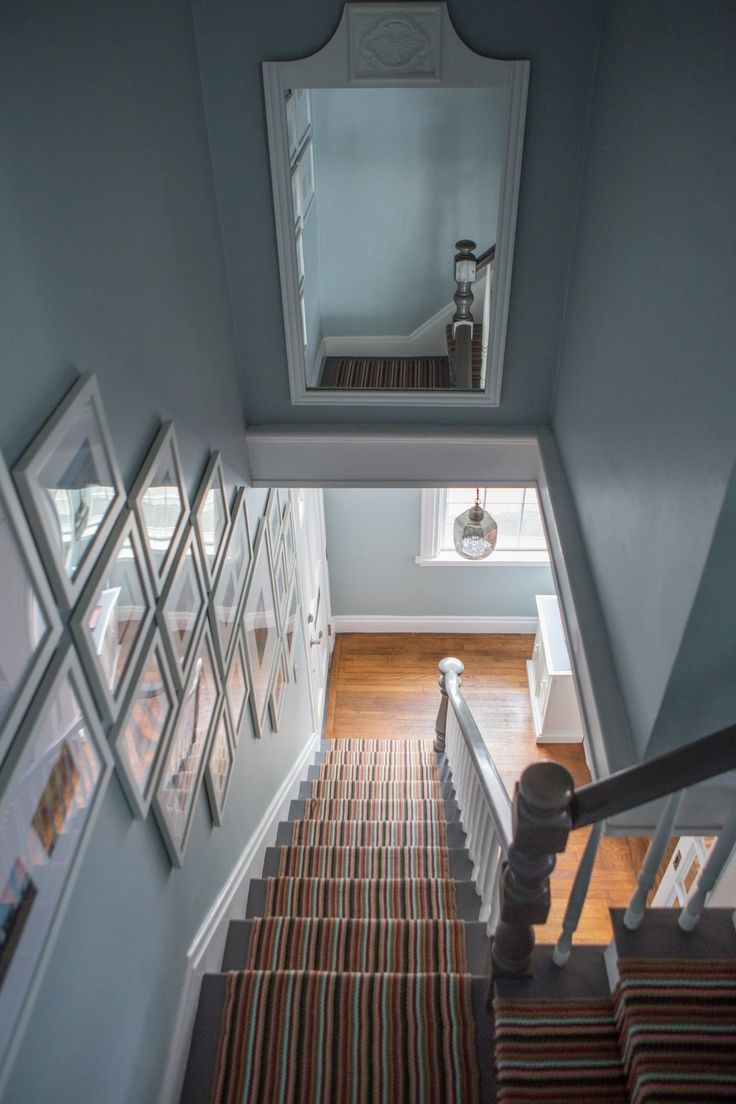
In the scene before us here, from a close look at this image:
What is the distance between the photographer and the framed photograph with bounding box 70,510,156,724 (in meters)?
1.19

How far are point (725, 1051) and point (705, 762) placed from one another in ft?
2.02

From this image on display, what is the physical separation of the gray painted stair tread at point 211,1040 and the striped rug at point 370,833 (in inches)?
42.3

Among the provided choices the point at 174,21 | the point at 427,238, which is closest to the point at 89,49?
the point at 174,21

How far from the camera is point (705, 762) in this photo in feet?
3.65

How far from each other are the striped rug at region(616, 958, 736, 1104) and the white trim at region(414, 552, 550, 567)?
Answer: 429 cm

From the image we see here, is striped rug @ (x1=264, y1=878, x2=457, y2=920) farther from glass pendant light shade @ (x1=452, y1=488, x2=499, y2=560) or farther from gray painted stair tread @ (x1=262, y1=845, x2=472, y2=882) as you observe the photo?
glass pendant light shade @ (x1=452, y1=488, x2=499, y2=560)

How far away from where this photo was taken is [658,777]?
1148 millimetres

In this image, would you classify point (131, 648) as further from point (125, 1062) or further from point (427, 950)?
point (427, 950)

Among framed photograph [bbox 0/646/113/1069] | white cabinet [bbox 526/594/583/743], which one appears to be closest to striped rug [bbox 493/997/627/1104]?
framed photograph [bbox 0/646/113/1069]

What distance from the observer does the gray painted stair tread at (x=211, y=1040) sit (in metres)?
1.60

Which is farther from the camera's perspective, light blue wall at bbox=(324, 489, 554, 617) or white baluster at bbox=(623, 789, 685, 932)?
light blue wall at bbox=(324, 489, 554, 617)

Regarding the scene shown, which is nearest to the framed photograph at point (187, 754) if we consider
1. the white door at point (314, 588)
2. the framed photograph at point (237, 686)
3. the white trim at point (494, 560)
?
the framed photograph at point (237, 686)

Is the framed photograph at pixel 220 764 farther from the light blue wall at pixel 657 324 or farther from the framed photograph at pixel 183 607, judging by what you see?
the light blue wall at pixel 657 324

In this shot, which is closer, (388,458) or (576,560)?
(576,560)
